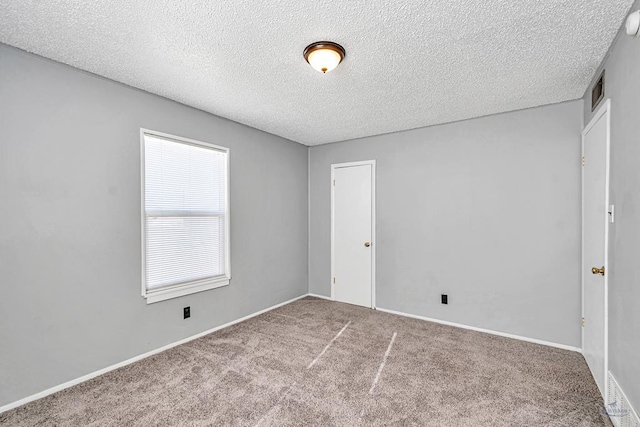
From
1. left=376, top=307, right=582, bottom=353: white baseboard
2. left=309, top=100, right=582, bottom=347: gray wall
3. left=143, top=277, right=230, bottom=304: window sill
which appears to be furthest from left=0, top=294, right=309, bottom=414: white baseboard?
left=309, top=100, right=582, bottom=347: gray wall

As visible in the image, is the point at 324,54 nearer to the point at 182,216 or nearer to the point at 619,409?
the point at 182,216

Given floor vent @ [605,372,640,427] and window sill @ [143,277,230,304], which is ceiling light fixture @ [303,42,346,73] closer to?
window sill @ [143,277,230,304]

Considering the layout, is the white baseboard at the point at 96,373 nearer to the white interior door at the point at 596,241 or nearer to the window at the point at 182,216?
the window at the point at 182,216

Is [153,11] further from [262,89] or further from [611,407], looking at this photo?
[611,407]

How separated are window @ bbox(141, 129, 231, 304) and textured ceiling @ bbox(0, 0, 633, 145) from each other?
0.58 meters

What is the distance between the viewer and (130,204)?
2641 mm

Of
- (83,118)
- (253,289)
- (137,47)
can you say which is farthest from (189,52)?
(253,289)

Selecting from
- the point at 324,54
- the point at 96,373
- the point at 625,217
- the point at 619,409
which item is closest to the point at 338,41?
the point at 324,54

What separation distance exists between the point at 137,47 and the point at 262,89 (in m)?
1.00

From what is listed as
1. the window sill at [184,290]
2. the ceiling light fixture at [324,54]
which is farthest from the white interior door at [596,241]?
the window sill at [184,290]

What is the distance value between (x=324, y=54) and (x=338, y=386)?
247cm

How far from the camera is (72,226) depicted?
7.54 feet

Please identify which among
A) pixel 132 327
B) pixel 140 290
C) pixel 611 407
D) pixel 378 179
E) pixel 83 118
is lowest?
pixel 611 407

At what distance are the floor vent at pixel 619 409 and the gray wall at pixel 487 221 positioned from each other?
3.80 ft
